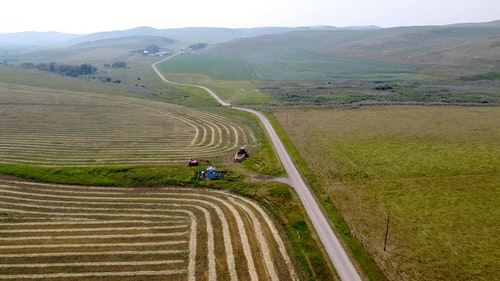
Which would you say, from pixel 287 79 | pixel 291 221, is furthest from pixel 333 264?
pixel 287 79

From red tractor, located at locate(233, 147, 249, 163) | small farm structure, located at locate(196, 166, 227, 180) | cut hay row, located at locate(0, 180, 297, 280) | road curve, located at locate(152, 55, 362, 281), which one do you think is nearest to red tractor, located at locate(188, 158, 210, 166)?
small farm structure, located at locate(196, 166, 227, 180)

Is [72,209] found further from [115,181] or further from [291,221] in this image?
[291,221]

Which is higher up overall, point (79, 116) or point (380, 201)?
point (79, 116)

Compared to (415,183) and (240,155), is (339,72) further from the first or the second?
(415,183)

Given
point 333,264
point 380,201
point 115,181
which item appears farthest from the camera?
point 115,181

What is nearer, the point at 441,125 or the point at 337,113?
the point at 441,125

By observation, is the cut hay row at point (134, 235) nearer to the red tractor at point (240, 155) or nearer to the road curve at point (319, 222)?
the road curve at point (319, 222)

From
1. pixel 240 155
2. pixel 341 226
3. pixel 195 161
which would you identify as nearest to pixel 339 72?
pixel 240 155
